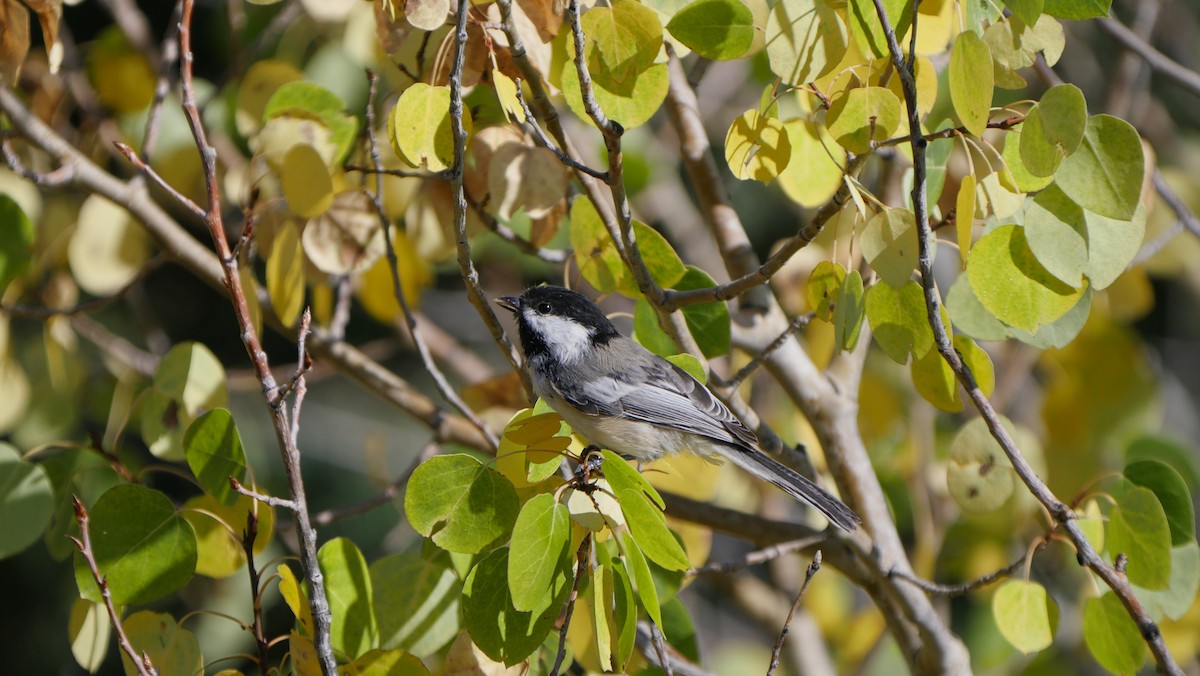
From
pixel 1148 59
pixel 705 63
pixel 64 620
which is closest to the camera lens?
pixel 705 63

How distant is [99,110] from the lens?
315 cm

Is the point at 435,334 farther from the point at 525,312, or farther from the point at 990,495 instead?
the point at 990,495

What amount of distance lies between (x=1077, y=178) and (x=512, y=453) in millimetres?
944

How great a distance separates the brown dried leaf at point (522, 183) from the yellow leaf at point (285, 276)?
1.54 ft

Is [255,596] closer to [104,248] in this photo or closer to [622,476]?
[622,476]

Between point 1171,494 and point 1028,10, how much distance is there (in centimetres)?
100

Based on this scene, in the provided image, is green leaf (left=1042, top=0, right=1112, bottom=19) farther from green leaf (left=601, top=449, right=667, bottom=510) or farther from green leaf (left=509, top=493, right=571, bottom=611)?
green leaf (left=509, top=493, right=571, bottom=611)

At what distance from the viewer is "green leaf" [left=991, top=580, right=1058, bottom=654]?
1755mm

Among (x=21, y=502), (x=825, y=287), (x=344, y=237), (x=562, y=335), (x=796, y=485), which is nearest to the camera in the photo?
(x=825, y=287)

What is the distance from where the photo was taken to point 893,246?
56.7 inches

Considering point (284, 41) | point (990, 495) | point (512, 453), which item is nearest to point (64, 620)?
point (284, 41)

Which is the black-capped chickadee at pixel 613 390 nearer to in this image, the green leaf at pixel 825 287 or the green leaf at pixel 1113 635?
the green leaf at pixel 825 287

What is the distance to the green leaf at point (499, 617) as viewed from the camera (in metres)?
1.51

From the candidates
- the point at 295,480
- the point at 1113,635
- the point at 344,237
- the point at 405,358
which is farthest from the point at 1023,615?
the point at 405,358
